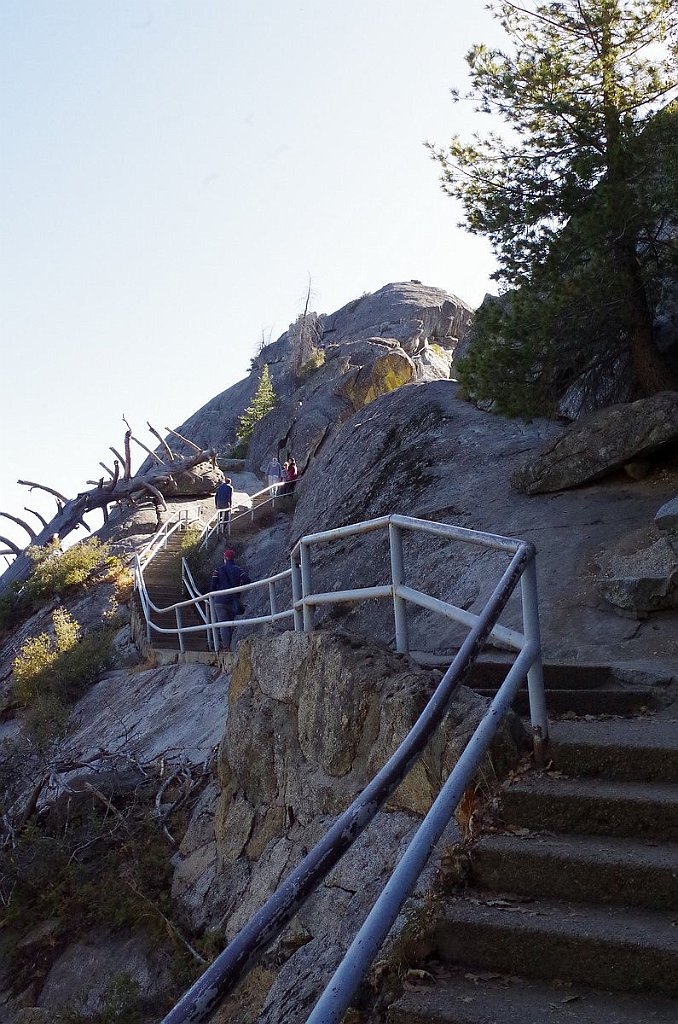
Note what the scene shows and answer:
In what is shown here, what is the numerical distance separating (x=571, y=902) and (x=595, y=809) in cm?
43

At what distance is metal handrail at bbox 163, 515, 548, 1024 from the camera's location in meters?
2.31

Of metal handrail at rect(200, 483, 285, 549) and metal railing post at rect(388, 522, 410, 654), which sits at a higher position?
metal handrail at rect(200, 483, 285, 549)

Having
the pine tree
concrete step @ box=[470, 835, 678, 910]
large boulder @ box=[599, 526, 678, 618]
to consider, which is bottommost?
large boulder @ box=[599, 526, 678, 618]

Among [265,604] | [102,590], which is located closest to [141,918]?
[265,604]

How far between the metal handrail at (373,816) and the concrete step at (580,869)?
20.4 inches

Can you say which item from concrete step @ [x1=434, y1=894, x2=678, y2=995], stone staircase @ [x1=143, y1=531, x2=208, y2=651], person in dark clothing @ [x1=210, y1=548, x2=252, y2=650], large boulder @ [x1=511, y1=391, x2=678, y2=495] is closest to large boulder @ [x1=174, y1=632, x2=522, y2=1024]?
concrete step @ [x1=434, y1=894, x2=678, y2=995]

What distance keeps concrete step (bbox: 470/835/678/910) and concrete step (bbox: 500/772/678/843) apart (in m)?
0.06

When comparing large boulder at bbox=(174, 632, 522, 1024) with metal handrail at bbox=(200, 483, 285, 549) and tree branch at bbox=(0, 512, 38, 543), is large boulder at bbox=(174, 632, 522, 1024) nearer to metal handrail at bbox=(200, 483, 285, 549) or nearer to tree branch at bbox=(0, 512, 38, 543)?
metal handrail at bbox=(200, 483, 285, 549)

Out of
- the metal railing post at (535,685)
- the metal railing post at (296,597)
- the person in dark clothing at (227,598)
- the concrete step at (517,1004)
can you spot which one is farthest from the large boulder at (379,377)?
the concrete step at (517,1004)

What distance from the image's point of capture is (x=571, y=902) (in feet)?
11.5

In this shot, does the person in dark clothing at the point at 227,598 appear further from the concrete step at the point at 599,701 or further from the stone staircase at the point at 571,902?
the stone staircase at the point at 571,902

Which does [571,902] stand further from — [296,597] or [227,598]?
[227,598]

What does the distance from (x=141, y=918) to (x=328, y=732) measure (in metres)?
2.61

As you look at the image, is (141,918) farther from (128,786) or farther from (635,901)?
(635,901)
